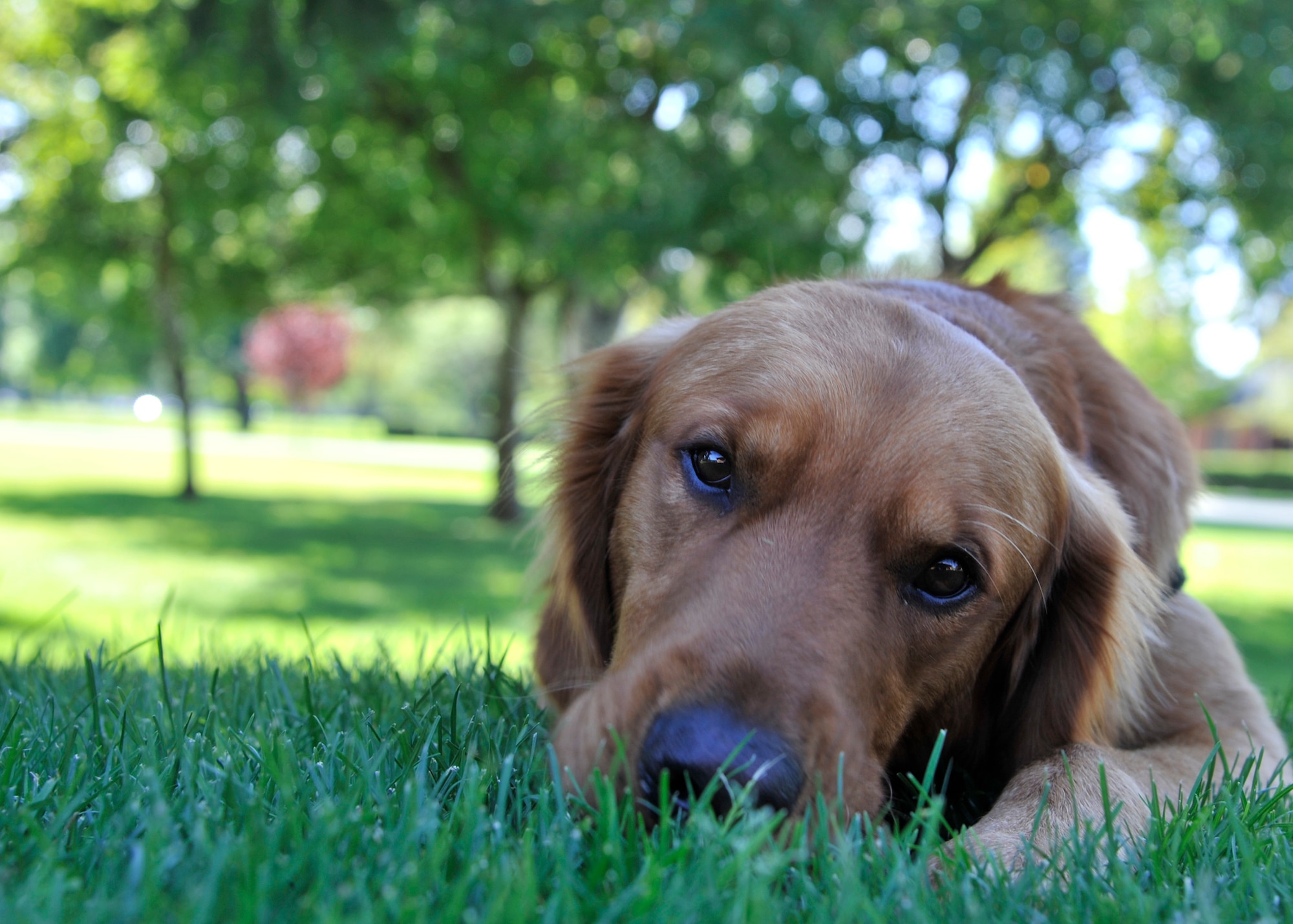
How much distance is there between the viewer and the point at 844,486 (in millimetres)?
2260

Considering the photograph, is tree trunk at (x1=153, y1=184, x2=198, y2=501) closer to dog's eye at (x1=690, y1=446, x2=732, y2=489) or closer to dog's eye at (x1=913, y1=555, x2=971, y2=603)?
dog's eye at (x1=690, y1=446, x2=732, y2=489)

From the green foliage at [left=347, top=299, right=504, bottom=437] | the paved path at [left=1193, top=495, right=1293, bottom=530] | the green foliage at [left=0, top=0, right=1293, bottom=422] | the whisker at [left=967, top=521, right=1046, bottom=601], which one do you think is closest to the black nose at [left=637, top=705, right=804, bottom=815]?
the whisker at [left=967, top=521, right=1046, bottom=601]

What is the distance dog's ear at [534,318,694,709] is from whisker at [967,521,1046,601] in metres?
0.98

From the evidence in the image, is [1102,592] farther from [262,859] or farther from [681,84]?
[681,84]

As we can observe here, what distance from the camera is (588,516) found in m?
3.05

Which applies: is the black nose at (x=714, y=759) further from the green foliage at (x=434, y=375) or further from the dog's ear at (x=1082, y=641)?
the green foliage at (x=434, y=375)

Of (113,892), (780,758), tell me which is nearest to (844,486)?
(780,758)

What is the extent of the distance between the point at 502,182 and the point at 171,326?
Answer: 7923 millimetres

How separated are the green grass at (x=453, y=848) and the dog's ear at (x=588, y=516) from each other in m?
0.59

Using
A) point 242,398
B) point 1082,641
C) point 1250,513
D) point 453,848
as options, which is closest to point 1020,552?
point 1082,641

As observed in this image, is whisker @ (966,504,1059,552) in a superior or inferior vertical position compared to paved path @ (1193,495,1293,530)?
superior

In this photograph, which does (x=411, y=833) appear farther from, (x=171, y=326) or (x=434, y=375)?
(x=434, y=375)

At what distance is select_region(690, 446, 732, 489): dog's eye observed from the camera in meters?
2.43

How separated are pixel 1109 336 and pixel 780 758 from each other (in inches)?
1603
